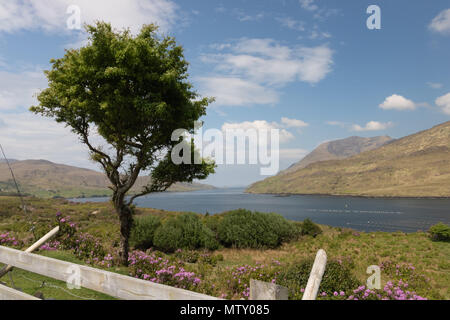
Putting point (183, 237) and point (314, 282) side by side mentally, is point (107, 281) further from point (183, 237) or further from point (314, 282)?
point (183, 237)

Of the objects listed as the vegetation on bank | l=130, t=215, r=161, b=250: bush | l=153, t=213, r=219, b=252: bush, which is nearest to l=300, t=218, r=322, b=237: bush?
the vegetation on bank

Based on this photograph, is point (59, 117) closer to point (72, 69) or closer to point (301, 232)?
point (72, 69)

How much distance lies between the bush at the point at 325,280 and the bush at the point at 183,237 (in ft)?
43.1

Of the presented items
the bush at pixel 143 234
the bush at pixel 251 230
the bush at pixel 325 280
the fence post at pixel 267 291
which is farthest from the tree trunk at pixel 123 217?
the bush at pixel 251 230

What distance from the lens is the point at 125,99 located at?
34.4 feet

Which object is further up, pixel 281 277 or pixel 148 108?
pixel 148 108

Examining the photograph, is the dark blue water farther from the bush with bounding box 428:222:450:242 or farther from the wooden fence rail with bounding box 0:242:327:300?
the bush with bounding box 428:222:450:242

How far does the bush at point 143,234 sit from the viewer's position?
72.3 ft

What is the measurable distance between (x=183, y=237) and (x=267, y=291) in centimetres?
1931
